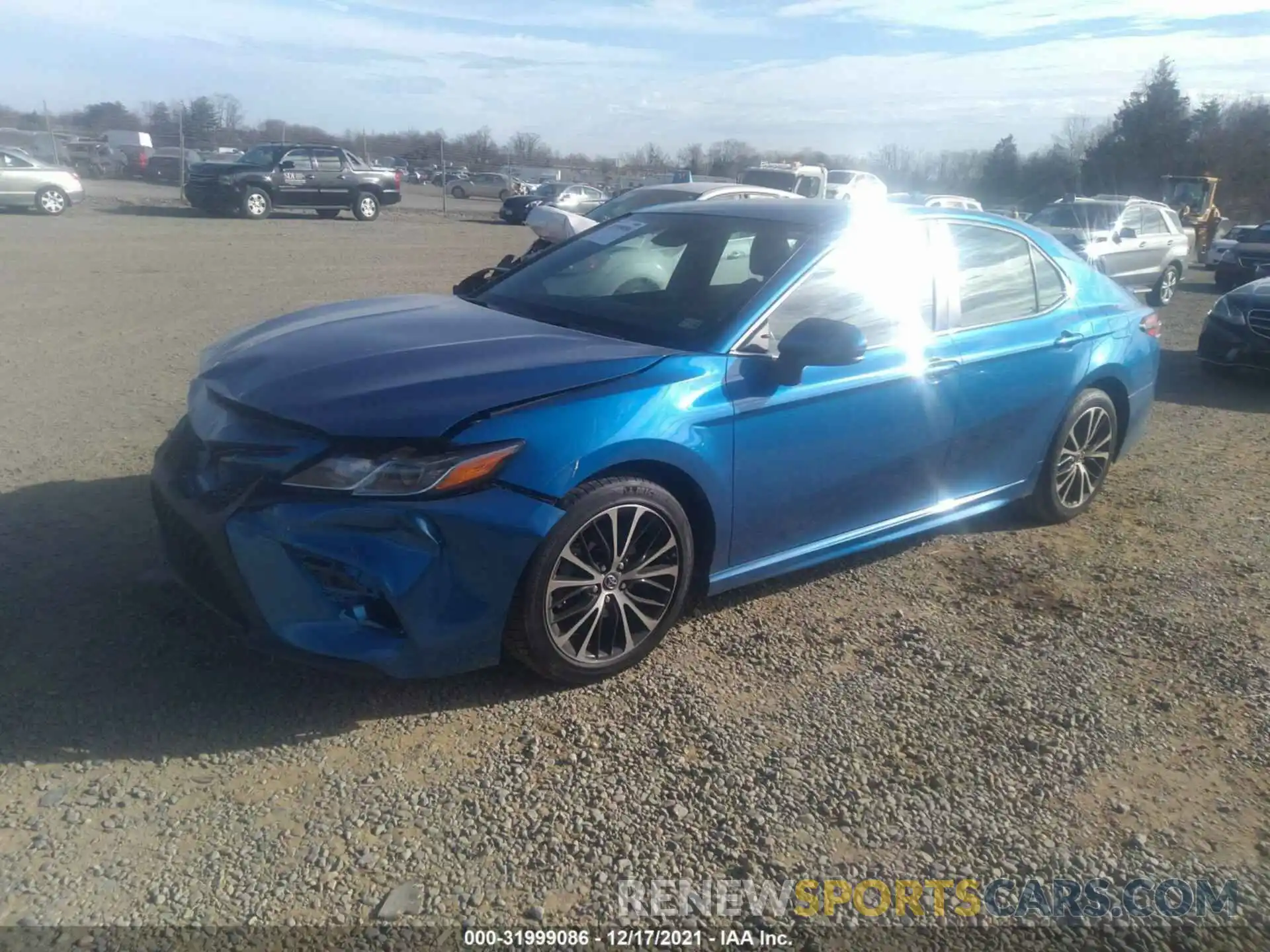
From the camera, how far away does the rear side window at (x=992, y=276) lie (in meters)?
4.48

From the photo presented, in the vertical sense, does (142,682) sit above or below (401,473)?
below

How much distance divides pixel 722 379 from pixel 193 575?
6.17 ft

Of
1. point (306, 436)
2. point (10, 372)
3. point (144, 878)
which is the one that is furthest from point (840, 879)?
point (10, 372)

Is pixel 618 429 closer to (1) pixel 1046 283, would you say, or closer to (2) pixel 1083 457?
(1) pixel 1046 283

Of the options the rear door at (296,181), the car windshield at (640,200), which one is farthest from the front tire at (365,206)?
the car windshield at (640,200)

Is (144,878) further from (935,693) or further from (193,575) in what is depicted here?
(935,693)

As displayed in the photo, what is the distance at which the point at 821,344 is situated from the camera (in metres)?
3.54

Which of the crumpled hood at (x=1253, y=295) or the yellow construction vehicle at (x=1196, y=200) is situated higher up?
the yellow construction vehicle at (x=1196, y=200)

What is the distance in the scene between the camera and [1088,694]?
3.61 m

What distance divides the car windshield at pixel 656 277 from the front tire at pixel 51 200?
21.6 metres

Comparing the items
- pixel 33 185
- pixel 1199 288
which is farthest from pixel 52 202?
pixel 1199 288

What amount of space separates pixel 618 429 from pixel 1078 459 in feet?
10.0

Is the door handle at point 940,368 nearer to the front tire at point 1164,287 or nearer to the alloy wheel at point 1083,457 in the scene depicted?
the alloy wheel at point 1083,457

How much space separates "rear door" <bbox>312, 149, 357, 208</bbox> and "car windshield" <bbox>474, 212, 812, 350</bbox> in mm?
21637
